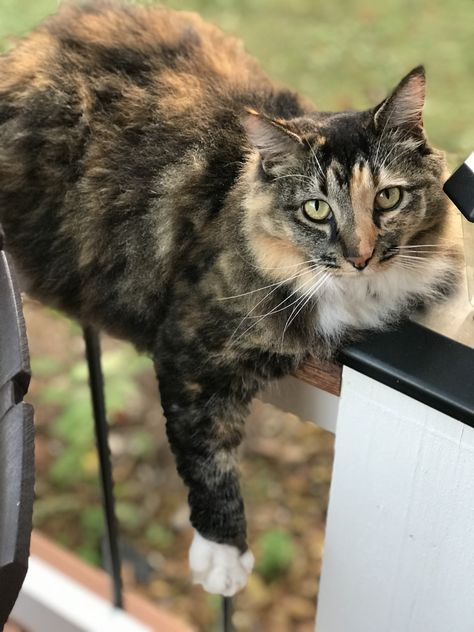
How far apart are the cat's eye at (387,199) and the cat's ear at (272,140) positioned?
96 millimetres

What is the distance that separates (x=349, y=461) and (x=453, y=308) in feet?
0.66

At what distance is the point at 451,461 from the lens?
0.80 metres

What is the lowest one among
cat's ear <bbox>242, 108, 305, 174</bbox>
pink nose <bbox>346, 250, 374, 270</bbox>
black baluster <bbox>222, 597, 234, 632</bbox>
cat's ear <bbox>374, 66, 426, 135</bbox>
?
black baluster <bbox>222, 597, 234, 632</bbox>

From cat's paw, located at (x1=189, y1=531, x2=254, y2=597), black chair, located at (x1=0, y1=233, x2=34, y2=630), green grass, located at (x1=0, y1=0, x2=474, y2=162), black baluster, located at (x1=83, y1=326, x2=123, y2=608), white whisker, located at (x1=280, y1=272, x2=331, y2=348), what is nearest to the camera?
black chair, located at (x1=0, y1=233, x2=34, y2=630)

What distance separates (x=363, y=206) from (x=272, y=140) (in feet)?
0.39

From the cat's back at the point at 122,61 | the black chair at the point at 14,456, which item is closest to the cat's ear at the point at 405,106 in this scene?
the cat's back at the point at 122,61

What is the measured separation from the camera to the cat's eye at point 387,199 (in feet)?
2.81

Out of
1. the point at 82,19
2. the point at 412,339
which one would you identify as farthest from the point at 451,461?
the point at 82,19

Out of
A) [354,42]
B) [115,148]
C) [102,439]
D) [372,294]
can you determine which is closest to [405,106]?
[372,294]

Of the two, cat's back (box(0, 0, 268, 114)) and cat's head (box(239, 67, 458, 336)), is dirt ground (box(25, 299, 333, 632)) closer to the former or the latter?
cat's back (box(0, 0, 268, 114))

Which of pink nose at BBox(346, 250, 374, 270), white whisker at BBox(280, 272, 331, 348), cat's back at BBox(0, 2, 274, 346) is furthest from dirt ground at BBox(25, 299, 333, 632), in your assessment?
pink nose at BBox(346, 250, 374, 270)

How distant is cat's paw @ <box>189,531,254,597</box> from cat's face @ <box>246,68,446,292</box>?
37 centimetres

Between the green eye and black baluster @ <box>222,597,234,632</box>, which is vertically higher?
the green eye

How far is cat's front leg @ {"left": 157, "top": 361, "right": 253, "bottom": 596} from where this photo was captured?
0.98 m
